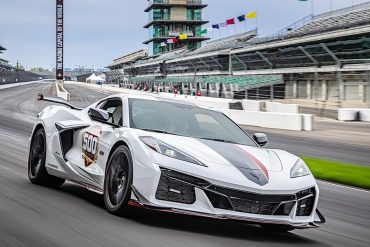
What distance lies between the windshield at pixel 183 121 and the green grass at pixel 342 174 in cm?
436

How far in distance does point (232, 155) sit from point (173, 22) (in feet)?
408

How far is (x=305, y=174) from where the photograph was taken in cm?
563

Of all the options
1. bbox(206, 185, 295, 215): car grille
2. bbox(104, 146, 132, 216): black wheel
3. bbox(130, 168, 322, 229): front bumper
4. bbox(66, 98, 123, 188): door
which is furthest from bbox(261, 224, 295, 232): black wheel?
bbox(66, 98, 123, 188): door

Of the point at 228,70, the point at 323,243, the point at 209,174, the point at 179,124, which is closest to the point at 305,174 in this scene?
the point at 323,243

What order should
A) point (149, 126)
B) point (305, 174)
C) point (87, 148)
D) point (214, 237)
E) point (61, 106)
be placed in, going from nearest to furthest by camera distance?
point (214, 237) < point (305, 174) < point (149, 126) < point (87, 148) < point (61, 106)

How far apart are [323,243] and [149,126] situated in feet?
6.96

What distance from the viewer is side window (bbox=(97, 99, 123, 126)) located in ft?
21.8

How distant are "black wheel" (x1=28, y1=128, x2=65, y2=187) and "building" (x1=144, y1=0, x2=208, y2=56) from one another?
384 feet

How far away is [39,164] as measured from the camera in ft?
25.7

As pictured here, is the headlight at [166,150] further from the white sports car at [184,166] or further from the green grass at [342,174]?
the green grass at [342,174]

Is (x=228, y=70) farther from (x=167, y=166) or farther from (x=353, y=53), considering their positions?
(x=167, y=166)

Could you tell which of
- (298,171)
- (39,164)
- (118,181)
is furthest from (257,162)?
(39,164)

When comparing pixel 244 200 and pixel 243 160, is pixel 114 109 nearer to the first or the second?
pixel 243 160

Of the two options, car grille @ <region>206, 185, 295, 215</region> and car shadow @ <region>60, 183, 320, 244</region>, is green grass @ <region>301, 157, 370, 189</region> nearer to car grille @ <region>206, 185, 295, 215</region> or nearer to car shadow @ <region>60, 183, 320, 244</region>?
car shadow @ <region>60, 183, 320, 244</region>
